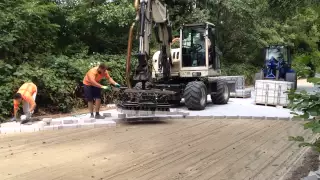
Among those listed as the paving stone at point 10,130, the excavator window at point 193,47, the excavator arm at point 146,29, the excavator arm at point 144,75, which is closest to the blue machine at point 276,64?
the excavator window at point 193,47

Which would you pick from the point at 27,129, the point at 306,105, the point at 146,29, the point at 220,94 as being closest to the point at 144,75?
the point at 146,29

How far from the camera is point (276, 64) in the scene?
19531mm

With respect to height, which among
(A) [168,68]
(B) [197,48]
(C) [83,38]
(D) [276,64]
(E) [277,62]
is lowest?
(A) [168,68]

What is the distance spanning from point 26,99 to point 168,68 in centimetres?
484

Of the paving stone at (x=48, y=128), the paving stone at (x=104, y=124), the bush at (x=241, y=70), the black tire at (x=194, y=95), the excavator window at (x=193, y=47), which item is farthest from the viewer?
the bush at (x=241, y=70)

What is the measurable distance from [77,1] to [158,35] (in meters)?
6.09

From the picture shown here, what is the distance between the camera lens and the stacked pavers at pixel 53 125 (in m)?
8.74

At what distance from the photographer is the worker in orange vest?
365 inches

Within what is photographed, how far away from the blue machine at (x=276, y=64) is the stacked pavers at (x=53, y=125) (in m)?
11.8


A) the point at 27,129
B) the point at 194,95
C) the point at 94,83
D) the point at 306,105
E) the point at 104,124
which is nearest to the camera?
the point at 306,105

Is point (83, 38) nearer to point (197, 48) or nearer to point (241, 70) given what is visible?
point (197, 48)

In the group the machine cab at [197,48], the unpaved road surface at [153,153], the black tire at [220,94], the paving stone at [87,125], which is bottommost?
the unpaved road surface at [153,153]

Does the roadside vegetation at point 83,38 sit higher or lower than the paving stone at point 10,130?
higher

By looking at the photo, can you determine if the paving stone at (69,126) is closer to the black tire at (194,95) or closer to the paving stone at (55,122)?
the paving stone at (55,122)
